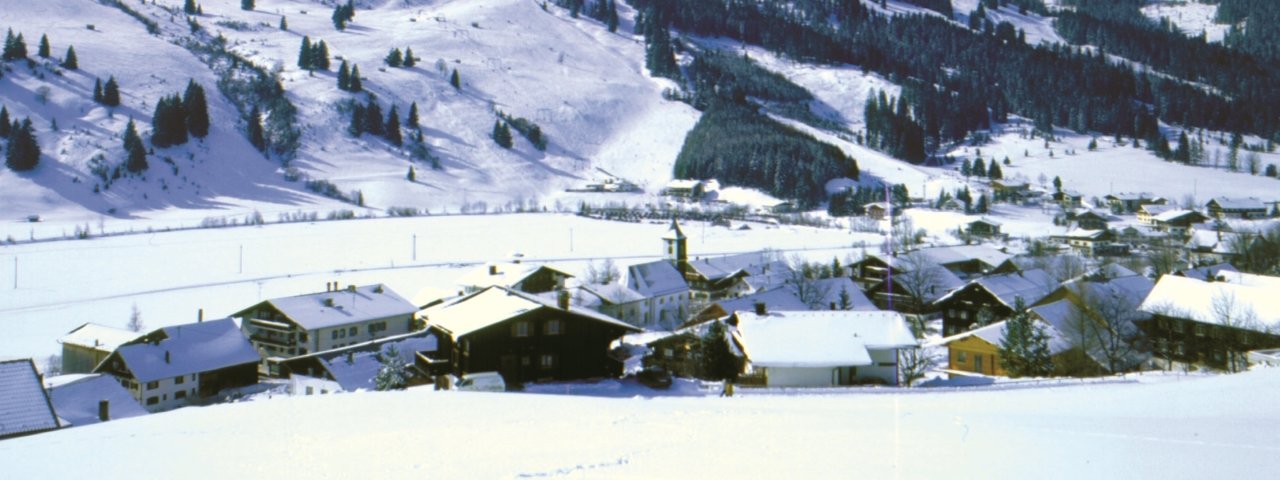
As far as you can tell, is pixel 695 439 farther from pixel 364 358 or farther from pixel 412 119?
pixel 412 119

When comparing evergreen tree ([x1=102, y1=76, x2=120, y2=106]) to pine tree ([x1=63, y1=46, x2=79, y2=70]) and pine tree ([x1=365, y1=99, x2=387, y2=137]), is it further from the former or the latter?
pine tree ([x1=365, y1=99, x2=387, y2=137])

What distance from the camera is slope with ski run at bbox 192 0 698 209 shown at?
355 ft

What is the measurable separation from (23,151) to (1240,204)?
388 ft

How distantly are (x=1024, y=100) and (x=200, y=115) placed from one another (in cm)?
12610

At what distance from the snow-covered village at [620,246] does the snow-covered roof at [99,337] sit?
0.31m

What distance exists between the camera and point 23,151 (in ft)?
283

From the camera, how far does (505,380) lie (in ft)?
84.9

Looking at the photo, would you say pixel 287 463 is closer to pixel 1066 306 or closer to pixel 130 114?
pixel 1066 306

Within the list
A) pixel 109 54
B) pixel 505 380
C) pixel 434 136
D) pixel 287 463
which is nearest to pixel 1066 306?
pixel 505 380

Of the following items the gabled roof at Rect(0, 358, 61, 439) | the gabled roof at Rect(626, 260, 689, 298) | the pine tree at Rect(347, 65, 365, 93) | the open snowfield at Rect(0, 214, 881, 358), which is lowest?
the open snowfield at Rect(0, 214, 881, 358)

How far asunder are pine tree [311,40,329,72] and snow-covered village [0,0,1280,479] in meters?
0.29

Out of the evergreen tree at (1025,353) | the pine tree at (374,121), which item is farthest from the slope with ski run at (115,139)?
the evergreen tree at (1025,353)

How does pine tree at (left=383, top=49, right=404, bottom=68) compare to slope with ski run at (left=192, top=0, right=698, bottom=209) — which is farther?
pine tree at (left=383, top=49, right=404, bottom=68)

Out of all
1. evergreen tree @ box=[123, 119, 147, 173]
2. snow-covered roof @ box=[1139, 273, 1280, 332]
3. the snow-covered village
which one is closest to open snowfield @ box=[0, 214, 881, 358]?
the snow-covered village
